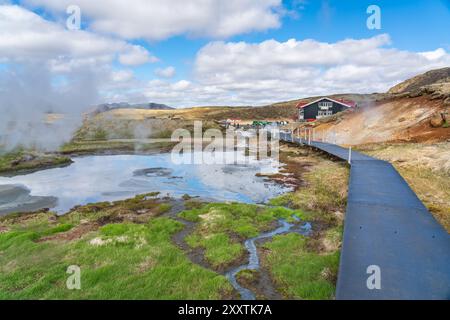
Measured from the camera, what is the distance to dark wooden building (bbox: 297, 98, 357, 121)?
92.3 metres

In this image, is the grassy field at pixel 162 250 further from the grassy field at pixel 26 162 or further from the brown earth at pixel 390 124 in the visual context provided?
the brown earth at pixel 390 124

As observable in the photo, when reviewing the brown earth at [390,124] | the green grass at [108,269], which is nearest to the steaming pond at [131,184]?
the green grass at [108,269]

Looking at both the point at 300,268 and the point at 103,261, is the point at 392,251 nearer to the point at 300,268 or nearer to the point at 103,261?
the point at 300,268

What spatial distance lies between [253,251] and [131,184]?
2024 cm

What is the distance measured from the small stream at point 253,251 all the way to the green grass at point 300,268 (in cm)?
53

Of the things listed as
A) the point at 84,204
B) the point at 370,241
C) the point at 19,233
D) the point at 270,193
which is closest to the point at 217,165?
the point at 270,193

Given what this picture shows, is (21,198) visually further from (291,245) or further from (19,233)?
(291,245)

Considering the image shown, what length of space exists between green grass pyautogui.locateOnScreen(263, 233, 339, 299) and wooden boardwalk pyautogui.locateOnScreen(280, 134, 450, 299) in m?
1.04

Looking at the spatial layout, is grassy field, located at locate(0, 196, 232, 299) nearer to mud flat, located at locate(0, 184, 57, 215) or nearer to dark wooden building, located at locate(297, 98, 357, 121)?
mud flat, located at locate(0, 184, 57, 215)

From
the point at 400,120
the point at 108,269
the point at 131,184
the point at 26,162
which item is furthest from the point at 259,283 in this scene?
the point at 400,120

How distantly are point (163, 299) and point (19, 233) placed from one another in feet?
35.2

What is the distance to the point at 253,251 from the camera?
43.0 feet
